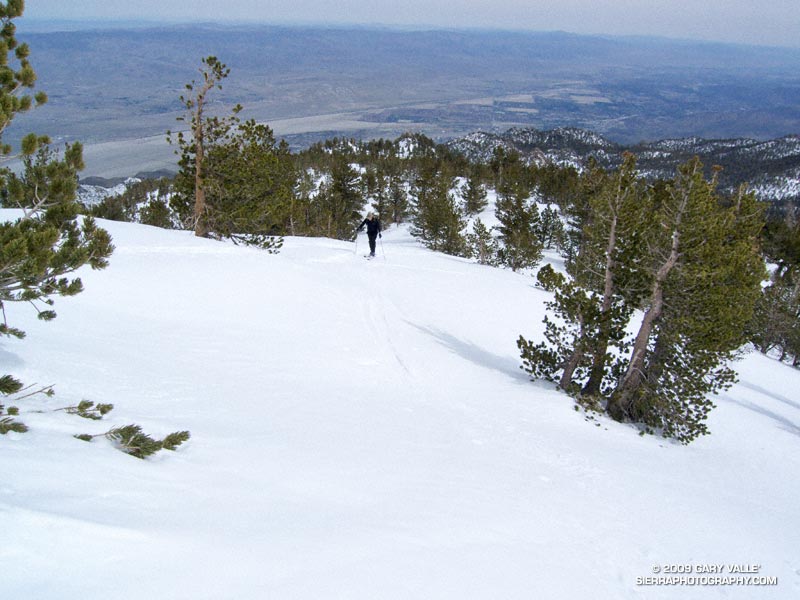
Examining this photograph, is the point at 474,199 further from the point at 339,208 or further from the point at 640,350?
the point at 640,350

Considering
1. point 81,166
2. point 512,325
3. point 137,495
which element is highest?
point 81,166

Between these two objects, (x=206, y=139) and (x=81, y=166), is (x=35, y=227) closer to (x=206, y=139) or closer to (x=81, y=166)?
(x=81, y=166)

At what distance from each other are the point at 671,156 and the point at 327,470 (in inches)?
8559

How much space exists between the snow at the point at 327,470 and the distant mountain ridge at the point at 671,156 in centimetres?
14528

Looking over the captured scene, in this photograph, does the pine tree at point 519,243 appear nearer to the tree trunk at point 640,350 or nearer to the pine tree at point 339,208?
the pine tree at point 339,208

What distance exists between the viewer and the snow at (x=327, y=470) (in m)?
3.36

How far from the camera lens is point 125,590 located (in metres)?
2.75

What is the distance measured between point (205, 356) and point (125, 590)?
22.7ft

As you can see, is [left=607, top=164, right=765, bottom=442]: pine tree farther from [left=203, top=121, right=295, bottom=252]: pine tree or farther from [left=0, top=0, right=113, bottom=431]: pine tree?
[left=203, top=121, right=295, bottom=252]: pine tree

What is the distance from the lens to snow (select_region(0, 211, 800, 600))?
3.36m

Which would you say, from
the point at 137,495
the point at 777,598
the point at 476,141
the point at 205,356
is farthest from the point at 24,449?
the point at 476,141

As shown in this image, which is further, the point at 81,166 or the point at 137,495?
the point at 81,166

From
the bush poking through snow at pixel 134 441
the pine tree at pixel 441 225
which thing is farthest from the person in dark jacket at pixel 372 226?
the pine tree at pixel 441 225

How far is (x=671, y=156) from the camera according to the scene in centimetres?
18425
